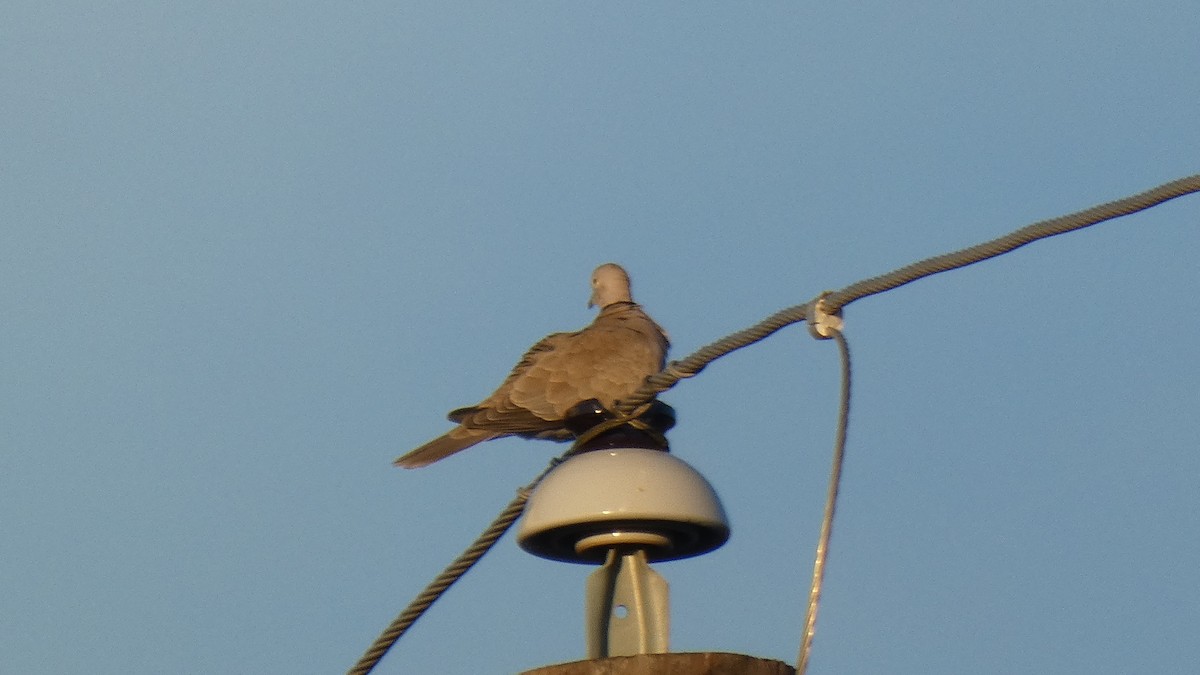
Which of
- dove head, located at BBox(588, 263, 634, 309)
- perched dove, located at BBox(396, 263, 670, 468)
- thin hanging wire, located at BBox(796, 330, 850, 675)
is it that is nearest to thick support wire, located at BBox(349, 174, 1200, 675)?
thin hanging wire, located at BBox(796, 330, 850, 675)

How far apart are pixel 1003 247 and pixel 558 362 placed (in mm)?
3236

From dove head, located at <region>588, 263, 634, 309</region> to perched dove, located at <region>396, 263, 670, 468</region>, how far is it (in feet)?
3.31

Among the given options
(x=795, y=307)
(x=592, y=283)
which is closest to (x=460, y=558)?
(x=795, y=307)

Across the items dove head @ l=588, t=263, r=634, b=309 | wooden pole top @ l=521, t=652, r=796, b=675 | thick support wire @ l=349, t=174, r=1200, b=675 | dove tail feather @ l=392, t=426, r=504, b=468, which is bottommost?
wooden pole top @ l=521, t=652, r=796, b=675

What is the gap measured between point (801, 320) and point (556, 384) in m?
2.55

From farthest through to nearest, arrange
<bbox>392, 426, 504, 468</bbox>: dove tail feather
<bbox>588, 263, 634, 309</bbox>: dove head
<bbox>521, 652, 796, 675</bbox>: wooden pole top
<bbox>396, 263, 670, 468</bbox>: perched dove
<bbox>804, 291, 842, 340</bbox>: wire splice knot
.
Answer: <bbox>588, 263, 634, 309</bbox>: dove head → <bbox>392, 426, 504, 468</bbox>: dove tail feather → <bbox>396, 263, 670, 468</bbox>: perched dove → <bbox>804, 291, 842, 340</bbox>: wire splice knot → <bbox>521, 652, 796, 675</bbox>: wooden pole top

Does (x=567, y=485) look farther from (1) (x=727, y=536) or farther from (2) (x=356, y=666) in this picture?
(2) (x=356, y=666)

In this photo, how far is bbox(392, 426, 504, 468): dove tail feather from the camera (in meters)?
6.15

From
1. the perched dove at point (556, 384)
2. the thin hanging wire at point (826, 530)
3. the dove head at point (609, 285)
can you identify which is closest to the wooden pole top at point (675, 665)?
the thin hanging wire at point (826, 530)

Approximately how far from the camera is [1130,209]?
9.52 ft

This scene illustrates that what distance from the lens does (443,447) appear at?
6.20m

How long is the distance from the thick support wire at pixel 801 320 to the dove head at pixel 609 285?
3653 millimetres

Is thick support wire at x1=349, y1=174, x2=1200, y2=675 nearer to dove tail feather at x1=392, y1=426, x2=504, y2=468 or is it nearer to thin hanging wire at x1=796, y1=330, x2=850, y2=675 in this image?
thin hanging wire at x1=796, y1=330, x2=850, y2=675

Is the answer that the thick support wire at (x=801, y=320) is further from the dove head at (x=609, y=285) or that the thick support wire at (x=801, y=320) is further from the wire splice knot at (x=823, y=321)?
the dove head at (x=609, y=285)
